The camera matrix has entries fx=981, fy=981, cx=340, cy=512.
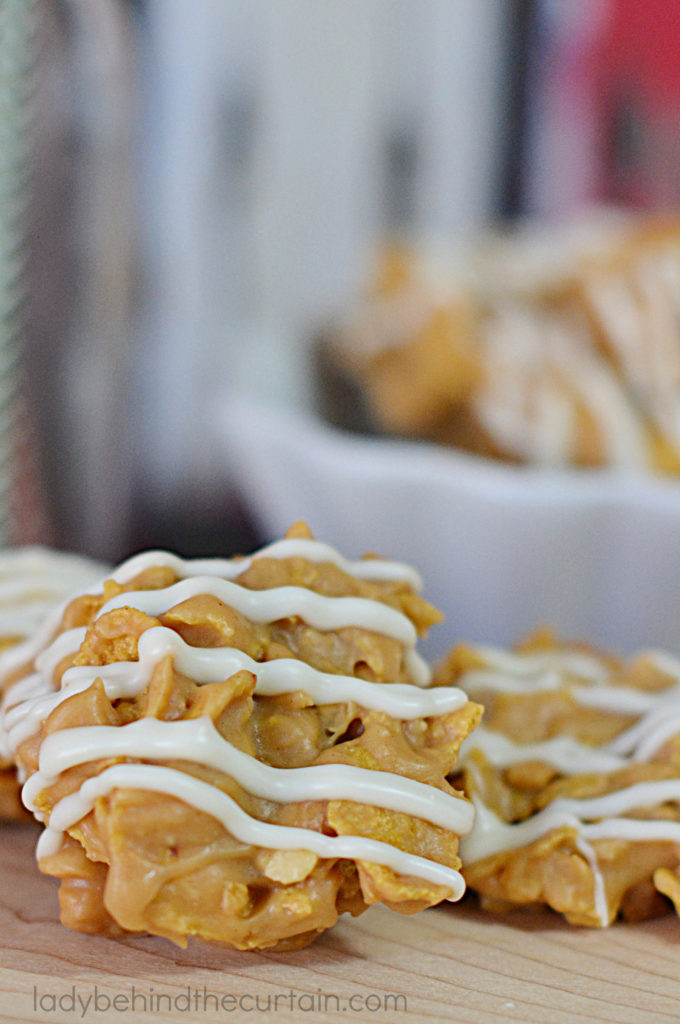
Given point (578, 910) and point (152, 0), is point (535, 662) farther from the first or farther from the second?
point (152, 0)

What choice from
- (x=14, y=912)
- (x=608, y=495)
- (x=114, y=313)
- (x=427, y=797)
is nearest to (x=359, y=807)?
(x=427, y=797)

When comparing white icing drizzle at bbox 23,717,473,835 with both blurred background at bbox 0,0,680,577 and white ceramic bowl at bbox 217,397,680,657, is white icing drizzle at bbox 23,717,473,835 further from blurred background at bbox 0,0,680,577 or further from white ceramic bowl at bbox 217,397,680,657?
blurred background at bbox 0,0,680,577

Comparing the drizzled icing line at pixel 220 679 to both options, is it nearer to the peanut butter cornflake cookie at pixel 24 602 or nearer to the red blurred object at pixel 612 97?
the peanut butter cornflake cookie at pixel 24 602

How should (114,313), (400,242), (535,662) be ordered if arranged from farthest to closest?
(400,242), (114,313), (535,662)

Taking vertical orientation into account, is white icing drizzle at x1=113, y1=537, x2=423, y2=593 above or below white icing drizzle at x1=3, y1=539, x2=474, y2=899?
above

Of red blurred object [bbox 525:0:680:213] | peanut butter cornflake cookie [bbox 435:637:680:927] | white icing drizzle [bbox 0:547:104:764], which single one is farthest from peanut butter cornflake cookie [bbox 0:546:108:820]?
red blurred object [bbox 525:0:680:213]

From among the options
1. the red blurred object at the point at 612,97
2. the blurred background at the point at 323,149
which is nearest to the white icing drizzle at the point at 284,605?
the blurred background at the point at 323,149
